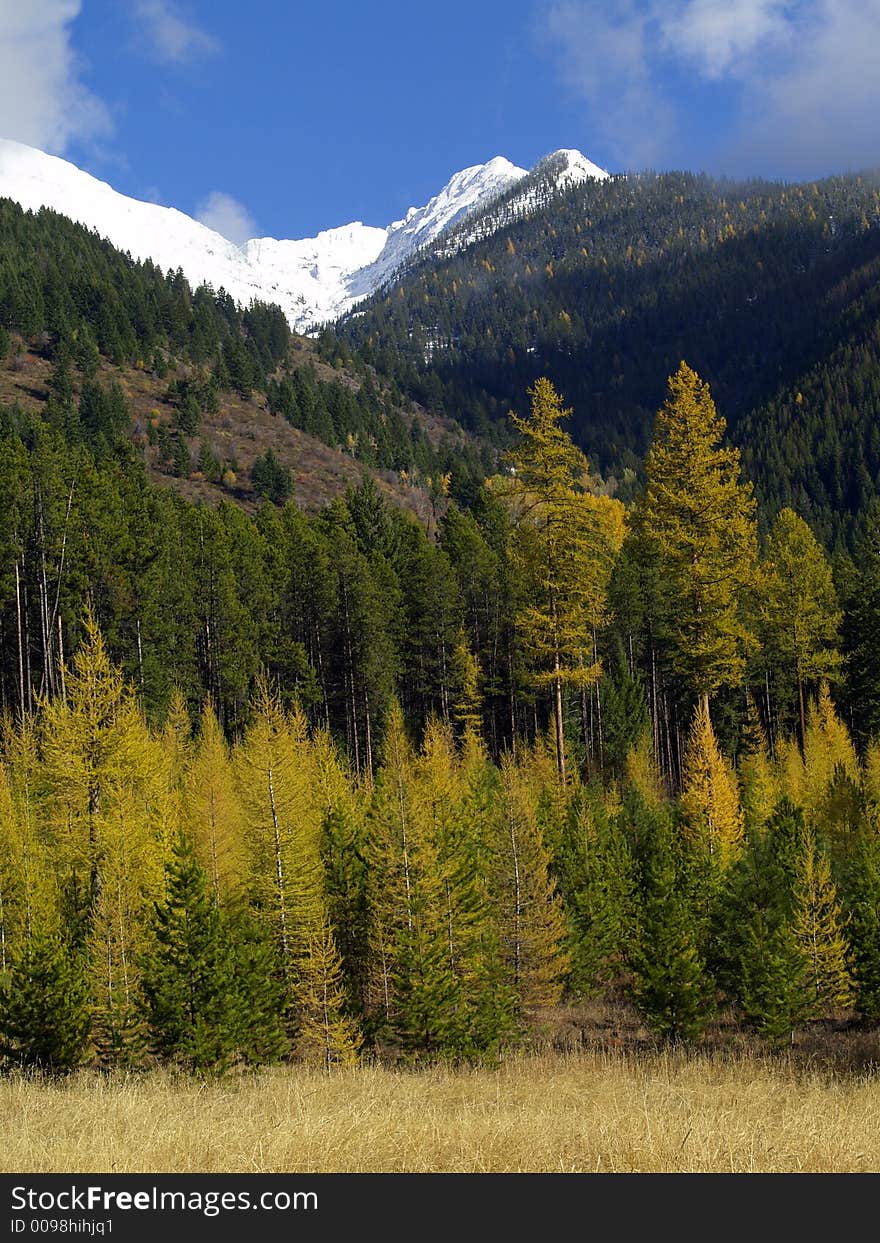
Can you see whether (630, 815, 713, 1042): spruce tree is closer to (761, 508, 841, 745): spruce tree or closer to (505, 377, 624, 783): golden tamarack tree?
(505, 377, 624, 783): golden tamarack tree

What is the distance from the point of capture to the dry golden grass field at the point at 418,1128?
8.58 m

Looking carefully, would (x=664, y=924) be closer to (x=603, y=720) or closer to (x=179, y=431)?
(x=603, y=720)

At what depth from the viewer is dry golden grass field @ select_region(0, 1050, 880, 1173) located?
858 centimetres

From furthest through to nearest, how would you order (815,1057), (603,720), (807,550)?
(603,720) → (807,550) → (815,1057)

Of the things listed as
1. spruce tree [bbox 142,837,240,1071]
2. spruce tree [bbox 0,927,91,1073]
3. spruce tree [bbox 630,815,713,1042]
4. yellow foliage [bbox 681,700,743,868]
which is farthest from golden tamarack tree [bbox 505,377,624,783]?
spruce tree [bbox 0,927,91,1073]

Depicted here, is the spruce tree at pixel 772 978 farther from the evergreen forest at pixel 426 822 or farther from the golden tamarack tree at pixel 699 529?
the golden tamarack tree at pixel 699 529

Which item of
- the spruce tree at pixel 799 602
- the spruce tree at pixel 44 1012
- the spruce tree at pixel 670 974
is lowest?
the spruce tree at pixel 670 974

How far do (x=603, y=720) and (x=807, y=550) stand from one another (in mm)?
15611

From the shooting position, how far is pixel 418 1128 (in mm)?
9914

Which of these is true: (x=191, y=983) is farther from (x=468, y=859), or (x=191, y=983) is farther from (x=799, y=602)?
(x=799, y=602)

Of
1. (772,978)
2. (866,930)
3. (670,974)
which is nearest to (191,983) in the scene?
(670,974)

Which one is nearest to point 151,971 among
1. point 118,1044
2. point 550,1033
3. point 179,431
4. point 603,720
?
point 118,1044

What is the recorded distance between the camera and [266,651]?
56250mm

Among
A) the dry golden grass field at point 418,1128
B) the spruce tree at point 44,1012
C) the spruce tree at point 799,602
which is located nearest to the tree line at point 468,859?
the spruce tree at point 44,1012
